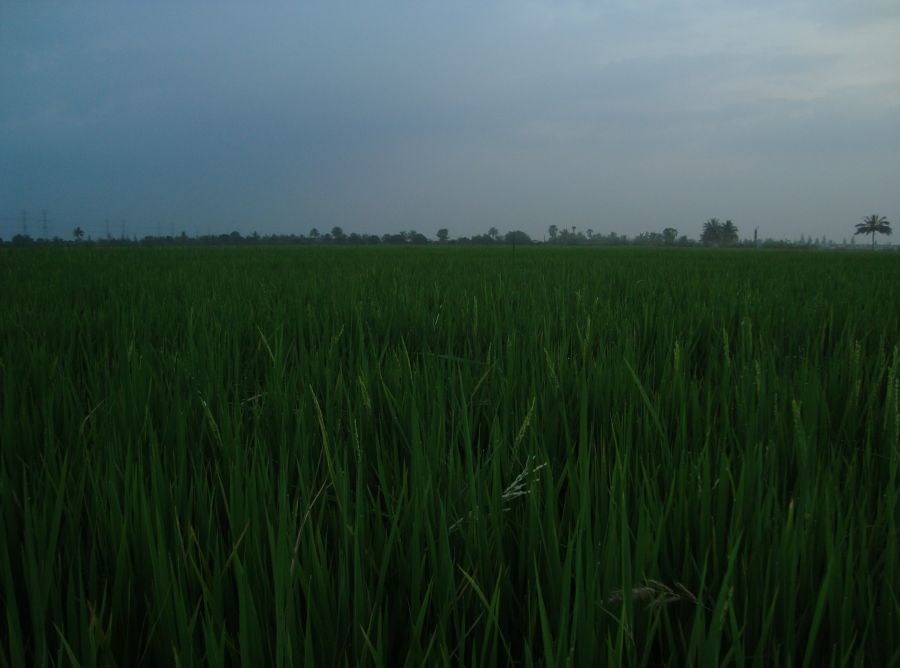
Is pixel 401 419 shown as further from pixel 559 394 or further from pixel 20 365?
pixel 20 365

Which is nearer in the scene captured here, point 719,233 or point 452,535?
point 452,535

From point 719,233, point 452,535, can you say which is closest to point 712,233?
point 719,233

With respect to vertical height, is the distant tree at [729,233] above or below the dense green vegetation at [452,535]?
above

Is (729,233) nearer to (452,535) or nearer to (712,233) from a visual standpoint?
(712,233)

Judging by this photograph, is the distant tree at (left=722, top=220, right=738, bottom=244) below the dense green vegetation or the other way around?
the other way around

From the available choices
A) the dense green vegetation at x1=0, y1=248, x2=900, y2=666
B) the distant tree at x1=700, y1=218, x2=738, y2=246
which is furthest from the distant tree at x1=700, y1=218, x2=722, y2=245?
the dense green vegetation at x1=0, y1=248, x2=900, y2=666

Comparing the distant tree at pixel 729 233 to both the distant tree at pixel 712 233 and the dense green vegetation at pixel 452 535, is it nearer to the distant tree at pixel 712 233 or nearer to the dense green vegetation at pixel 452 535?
the distant tree at pixel 712 233

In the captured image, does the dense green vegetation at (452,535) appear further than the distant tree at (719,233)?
No

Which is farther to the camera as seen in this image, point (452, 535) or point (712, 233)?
point (712, 233)

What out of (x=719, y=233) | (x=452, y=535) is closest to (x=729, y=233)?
(x=719, y=233)

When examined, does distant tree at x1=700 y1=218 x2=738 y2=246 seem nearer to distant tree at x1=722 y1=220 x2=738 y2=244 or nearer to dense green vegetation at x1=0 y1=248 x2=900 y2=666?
distant tree at x1=722 y1=220 x2=738 y2=244

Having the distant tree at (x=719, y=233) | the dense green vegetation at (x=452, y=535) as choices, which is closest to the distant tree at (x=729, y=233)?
the distant tree at (x=719, y=233)

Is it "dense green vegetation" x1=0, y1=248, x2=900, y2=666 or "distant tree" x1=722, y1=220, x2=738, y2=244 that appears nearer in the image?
"dense green vegetation" x1=0, y1=248, x2=900, y2=666

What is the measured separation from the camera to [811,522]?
21.4 inches
